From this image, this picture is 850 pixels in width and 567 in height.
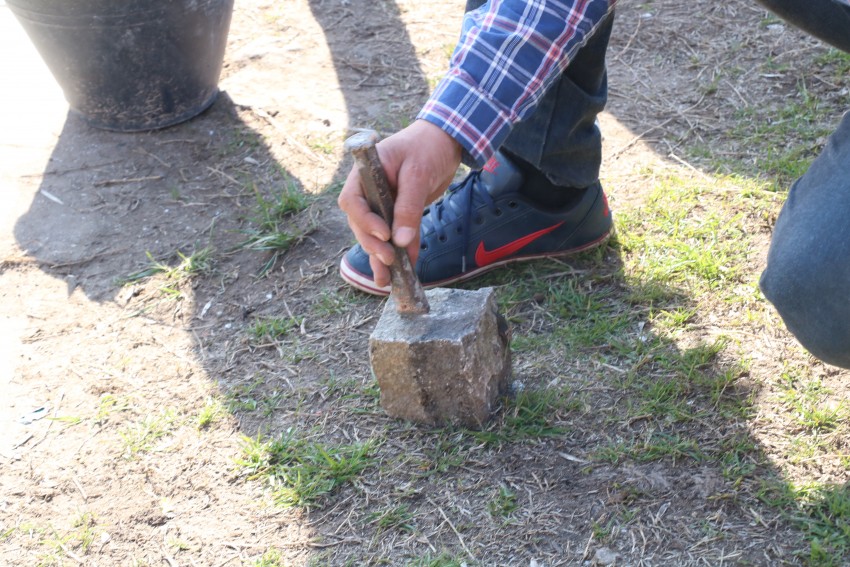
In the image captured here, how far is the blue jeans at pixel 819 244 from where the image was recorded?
1.81 m

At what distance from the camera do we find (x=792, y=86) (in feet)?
11.5

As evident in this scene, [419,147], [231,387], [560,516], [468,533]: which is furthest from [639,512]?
[231,387]

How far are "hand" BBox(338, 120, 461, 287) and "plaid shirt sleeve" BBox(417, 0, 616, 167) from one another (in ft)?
0.12

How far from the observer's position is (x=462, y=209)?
8.61 ft

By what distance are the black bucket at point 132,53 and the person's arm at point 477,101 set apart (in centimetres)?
216

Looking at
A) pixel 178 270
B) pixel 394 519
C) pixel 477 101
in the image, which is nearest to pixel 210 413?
pixel 394 519

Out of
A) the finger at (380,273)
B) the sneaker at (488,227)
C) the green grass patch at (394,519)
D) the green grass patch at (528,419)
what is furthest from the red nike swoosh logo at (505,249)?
the green grass patch at (394,519)

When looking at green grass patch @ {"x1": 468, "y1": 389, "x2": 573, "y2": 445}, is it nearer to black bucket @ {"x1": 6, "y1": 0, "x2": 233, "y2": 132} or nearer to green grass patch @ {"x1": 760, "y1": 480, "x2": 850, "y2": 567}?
green grass patch @ {"x1": 760, "y1": 480, "x2": 850, "y2": 567}

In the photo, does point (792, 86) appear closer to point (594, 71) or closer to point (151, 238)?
point (594, 71)

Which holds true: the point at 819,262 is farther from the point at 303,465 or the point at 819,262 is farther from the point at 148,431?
the point at 148,431

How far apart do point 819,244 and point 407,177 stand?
929 millimetres

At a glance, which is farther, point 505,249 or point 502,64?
point 505,249

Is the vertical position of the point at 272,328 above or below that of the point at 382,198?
below

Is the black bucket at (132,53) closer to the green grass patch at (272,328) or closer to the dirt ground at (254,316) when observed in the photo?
the dirt ground at (254,316)
